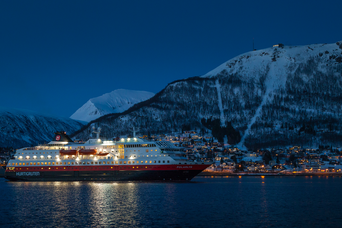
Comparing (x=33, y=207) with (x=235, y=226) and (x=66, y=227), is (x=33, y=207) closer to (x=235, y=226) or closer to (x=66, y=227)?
(x=66, y=227)

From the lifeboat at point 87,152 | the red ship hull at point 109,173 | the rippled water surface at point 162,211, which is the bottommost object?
the rippled water surface at point 162,211

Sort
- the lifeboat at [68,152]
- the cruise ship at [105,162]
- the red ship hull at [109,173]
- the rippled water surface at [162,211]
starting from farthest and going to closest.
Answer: the lifeboat at [68,152], the cruise ship at [105,162], the red ship hull at [109,173], the rippled water surface at [162,211]

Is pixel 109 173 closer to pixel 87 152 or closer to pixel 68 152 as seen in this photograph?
pixel 87 152

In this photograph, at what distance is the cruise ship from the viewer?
336 feet

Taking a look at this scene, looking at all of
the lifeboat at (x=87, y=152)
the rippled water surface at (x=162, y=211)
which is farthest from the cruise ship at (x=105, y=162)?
the rippled water surface at (x=162, y=211)

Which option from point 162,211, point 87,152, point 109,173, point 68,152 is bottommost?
point 162,211

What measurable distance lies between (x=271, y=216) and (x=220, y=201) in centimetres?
1553

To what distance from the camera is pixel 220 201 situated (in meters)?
61.8

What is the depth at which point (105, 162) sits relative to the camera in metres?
106

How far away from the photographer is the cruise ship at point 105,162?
102 metres

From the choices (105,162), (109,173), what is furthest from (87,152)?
(109,173)

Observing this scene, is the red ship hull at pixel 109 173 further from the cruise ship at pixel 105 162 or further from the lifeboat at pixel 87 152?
the lifeboat at pixel 87 152

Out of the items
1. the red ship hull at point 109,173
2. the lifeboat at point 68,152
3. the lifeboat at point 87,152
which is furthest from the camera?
the lifeboat at point 68,152

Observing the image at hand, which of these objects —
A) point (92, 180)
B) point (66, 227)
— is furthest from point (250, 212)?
point (92, 180)
